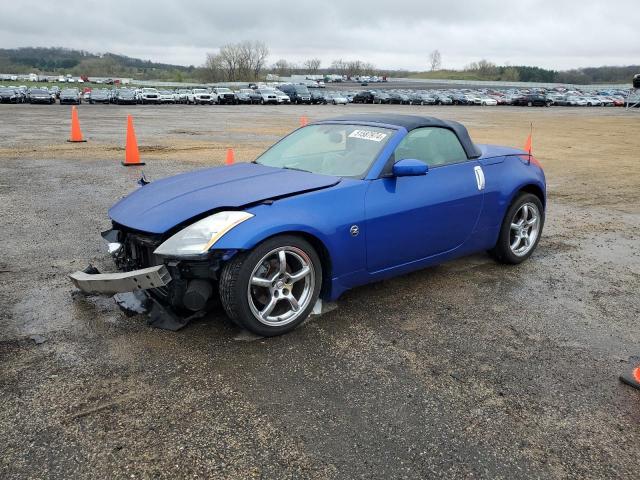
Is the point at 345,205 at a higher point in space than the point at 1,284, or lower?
higher

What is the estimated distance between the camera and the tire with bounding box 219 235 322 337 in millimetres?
3428

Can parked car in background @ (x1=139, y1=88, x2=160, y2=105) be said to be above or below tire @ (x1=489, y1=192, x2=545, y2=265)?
above

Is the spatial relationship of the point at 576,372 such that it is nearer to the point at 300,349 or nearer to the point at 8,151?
the point at 300,349

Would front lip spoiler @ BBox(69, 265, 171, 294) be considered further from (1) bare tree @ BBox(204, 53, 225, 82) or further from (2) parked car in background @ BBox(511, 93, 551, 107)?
(1) bare tree @ BBox(204, 53, 225, 82)

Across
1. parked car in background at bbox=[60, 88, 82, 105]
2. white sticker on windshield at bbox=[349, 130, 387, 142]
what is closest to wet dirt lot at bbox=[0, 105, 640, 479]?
white sticker on windshield at bbox=[349, 130, 387, 142]

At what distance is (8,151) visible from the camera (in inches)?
513

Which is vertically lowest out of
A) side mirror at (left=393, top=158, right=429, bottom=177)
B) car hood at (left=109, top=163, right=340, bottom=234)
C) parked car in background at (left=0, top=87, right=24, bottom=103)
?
car hood at (left=109, top=163, right=340, bottom=234)

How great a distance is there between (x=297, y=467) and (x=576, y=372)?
1960 mm

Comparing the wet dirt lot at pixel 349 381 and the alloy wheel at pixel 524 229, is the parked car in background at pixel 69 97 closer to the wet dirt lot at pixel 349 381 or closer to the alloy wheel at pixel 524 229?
the wet dirt lot at pixel 349 381

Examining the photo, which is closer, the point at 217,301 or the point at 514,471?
the point at 514,471

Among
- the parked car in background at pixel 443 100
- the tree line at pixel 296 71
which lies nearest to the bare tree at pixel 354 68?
the tree line at pixel 296 71

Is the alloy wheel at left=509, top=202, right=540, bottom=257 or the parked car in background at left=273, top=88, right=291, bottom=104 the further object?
the parked car in background at left=273, top=88, right=291, bottom=104

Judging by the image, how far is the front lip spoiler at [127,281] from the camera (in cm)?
336

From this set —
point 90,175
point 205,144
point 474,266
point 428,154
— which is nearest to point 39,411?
point 428,154
